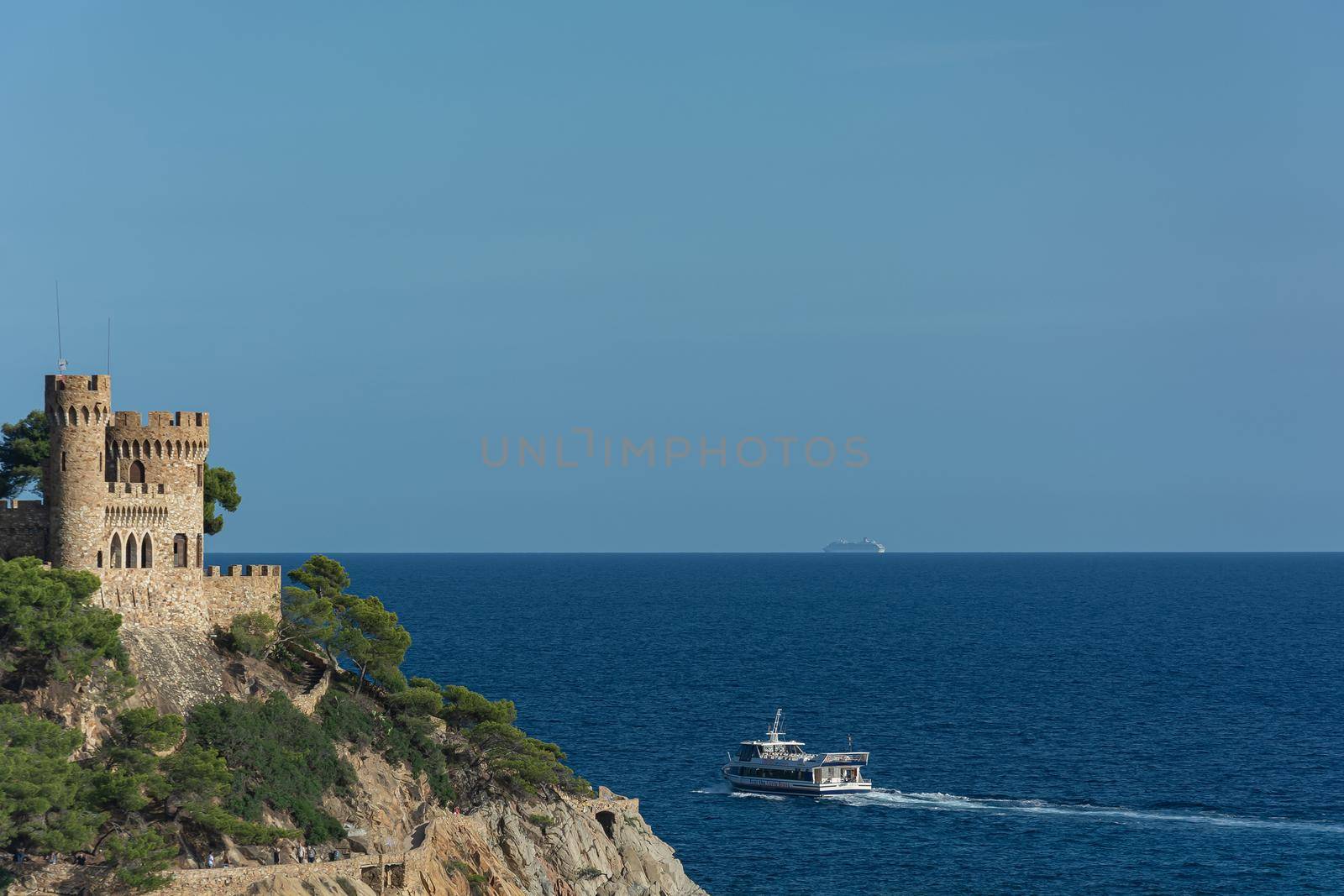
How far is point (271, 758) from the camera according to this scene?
83375mm

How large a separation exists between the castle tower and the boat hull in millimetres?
63425

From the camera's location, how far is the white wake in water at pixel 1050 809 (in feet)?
389

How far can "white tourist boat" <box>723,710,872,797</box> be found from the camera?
132m

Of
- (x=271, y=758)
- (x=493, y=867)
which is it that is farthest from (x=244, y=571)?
(x=493, y=867)

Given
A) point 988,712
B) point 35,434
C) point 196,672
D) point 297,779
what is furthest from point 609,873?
point 988,712

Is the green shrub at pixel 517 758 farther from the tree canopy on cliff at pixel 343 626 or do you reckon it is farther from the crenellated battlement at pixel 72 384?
the crenellated battlement at pixel 72 384

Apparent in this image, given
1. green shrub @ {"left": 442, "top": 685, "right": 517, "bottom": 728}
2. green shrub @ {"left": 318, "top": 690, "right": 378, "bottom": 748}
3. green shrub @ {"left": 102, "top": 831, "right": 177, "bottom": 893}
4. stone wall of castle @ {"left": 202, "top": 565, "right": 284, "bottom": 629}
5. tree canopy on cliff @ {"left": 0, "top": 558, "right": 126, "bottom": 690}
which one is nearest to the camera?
green shrub @ {"left": 102, "top": 831, "right": 177, "bottom": 893}

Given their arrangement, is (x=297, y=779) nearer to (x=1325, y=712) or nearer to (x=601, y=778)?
(x=601, y=778)

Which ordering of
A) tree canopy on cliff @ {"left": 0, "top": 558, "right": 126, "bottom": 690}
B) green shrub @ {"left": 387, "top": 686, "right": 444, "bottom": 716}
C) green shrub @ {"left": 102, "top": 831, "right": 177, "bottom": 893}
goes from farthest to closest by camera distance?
green shrub @ {"left": 387, "top": 686, "right": 444, "bottom": 716} → tree canopy on cliff @ {"left": 0, "top": 558, "right": 126, "bottom": 690} → green shrub @ {"left": 102, "top": 831, "right": 177, "bottom": 893}

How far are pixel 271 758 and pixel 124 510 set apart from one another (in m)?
14.6

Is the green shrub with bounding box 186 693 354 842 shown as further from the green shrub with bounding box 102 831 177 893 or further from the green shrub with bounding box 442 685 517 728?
the green shrub with bounding box 442 685 517 728

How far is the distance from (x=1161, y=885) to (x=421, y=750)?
150 feet

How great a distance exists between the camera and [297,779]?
83.7 m

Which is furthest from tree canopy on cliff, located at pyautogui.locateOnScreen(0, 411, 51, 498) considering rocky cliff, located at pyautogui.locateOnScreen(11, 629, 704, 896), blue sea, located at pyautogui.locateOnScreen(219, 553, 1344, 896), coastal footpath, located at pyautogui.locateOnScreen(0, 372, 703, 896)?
blue sea, located at pyautogui.locateOnScreen(219, 553, 1344, 896)
